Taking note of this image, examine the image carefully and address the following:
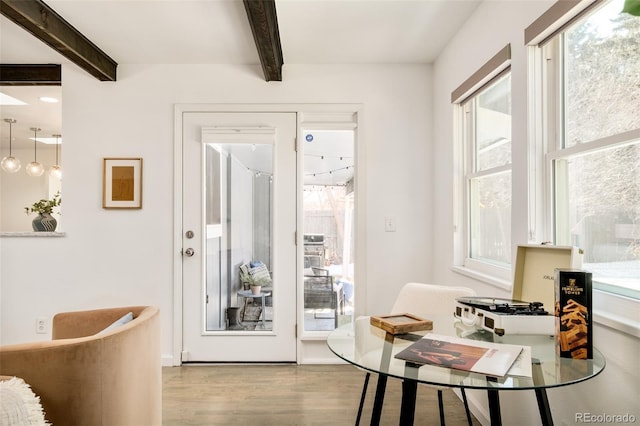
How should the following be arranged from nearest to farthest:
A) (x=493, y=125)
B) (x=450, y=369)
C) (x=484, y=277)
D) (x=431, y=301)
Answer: (x=450, y=369) < (x=431, y=301) < (x=484, y=277) < (x=493, y=125)

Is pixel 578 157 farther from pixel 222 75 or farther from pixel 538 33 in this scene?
pixel 222 75

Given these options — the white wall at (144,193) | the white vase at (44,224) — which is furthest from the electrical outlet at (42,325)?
the white vase at (44,224)

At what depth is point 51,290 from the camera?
3.06m

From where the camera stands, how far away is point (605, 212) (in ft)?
4.64

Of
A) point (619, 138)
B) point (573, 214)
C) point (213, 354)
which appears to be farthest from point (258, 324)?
point (619, 138)

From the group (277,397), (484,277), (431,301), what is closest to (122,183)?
(277,397)

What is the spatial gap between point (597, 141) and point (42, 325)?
12.3 feet

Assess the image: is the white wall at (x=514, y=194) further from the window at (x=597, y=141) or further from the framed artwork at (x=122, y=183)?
the framed artwork at (x=122, y=183)

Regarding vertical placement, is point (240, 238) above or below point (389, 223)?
below

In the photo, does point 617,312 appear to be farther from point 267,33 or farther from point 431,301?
point 267,33

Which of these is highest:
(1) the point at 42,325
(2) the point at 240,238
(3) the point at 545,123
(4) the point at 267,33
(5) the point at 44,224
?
(4) the point at 267,33

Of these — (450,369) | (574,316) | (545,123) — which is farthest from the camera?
(545,123)

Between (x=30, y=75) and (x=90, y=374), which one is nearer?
(x=90, y=374)

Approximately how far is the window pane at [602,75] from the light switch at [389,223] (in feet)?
5.09
